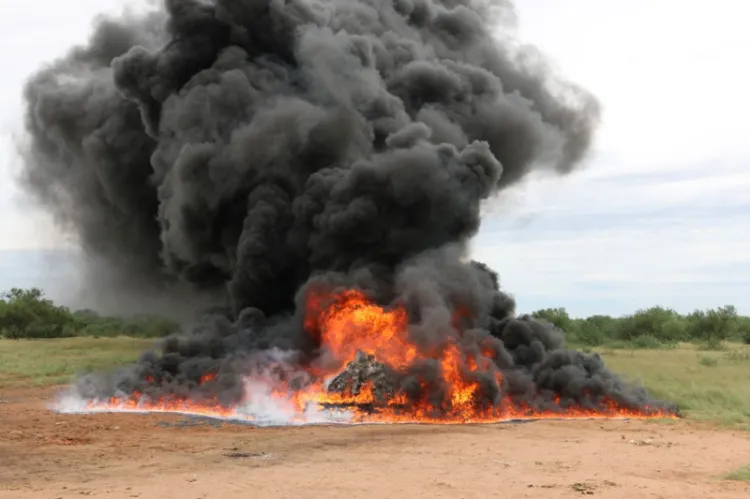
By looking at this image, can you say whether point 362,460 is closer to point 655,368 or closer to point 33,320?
point 655,368

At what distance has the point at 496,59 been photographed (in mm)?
38844

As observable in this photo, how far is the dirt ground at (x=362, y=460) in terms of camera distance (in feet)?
43.1

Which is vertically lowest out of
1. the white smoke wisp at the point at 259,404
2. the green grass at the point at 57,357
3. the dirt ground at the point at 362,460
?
the dirt ground at the point at 362,460

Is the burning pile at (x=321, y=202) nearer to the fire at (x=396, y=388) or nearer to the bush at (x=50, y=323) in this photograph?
the fire at (x=396, y=388)

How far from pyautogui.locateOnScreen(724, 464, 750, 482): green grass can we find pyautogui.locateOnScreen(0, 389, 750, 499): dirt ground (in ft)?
1.00

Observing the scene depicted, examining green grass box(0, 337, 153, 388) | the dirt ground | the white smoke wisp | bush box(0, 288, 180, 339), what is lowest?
the dirt ground

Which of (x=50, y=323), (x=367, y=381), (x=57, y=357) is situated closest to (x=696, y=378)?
(x=367, y=381)

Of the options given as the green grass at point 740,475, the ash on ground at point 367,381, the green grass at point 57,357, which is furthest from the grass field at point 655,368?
the ash on ground at point 367,381

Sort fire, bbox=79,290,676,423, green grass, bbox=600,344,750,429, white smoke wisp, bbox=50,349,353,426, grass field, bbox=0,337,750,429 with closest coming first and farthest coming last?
white smoke wisp, bbox=50,349,353,426, fire, bbox=79,290,676,423, green grass, bbox=600,344,750,429, grass field, bbox=0,337,750,429

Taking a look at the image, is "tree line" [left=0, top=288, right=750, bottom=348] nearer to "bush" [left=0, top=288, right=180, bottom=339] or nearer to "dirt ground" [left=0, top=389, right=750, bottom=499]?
"bush" [left=0, top=288, right=180, bottom=339]

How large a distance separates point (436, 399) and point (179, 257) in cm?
1495

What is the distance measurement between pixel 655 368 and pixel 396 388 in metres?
19.5

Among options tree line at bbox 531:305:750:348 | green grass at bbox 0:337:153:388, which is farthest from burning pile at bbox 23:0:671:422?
tree line at bbox 531:305:750:348

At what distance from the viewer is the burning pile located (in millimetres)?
23734
